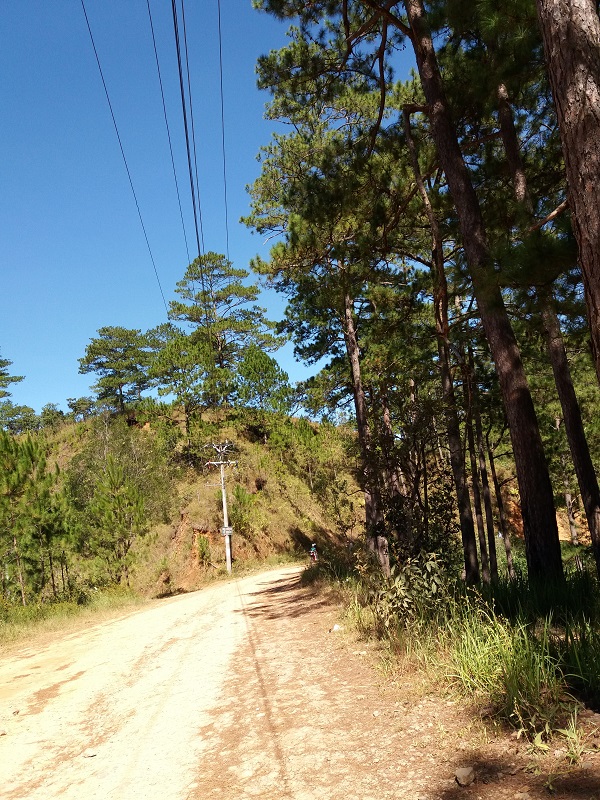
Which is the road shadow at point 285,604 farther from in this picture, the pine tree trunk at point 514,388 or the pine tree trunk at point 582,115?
the pine tree trunk at point 582,115

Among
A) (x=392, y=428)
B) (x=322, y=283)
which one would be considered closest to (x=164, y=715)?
(x=392, y=428)

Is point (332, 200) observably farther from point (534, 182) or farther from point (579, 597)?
point (579, 597)

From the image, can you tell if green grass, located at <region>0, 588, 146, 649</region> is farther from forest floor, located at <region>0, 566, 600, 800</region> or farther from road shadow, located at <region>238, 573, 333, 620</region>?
forest floor, located at <region>0, 566, 600, 800</region>

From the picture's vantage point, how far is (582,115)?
10.9 feet

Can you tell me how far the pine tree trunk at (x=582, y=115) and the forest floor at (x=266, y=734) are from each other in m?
2.47

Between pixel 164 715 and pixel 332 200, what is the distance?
24.4 ft

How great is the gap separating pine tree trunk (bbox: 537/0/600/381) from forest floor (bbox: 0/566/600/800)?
247 cm

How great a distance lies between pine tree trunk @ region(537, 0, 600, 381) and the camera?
325 cm

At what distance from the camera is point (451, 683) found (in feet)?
14.8

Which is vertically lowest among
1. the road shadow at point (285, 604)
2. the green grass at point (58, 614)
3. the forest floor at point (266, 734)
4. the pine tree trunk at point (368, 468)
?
the green grass at point (58, 614)

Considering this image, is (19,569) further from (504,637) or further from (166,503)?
(166,503)

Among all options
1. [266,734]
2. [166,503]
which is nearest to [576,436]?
[266,734]

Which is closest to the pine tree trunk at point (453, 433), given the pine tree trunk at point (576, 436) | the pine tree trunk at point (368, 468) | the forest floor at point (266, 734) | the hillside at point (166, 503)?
the pine tree trunk at point (368, 468)

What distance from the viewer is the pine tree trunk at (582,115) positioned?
325 centimetres
